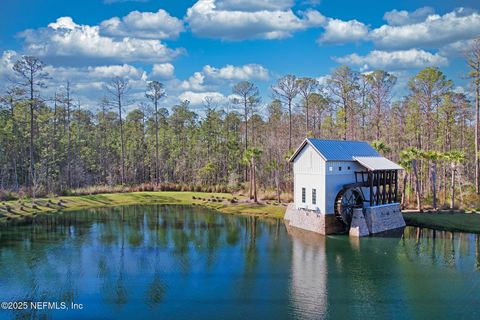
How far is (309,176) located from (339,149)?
127 inches

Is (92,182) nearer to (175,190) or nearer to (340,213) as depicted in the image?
(175,190)

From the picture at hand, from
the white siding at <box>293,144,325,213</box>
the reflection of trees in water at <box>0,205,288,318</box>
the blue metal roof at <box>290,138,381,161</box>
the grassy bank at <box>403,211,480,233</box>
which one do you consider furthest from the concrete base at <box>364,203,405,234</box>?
the reflection of trees in water at <box>0,205,288,318</box>

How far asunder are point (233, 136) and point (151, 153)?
1332 cm

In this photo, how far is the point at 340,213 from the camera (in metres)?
31.1

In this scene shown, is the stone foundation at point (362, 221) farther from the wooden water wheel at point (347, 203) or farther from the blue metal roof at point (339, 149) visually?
the blue metal roof at point (339, 149)

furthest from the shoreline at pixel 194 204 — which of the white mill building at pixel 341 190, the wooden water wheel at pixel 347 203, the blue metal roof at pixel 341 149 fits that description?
the blue metal roof at pixel 341 149

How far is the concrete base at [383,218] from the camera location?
1229 inches

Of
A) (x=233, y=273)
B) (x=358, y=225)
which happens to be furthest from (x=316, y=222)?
(x=233, y=273)

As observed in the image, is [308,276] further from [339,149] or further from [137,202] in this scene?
[137,202]

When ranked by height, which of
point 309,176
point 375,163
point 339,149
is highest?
point 339,149

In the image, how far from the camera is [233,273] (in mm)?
21875

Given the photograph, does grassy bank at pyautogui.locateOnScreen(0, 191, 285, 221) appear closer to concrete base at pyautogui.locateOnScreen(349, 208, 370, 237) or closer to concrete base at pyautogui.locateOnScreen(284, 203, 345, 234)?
concrete base at pyautogui.locateOnScreen(284, 203, 345, 234)

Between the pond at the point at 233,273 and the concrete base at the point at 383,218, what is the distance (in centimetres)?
108

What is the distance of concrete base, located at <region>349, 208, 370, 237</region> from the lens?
30375 mm
